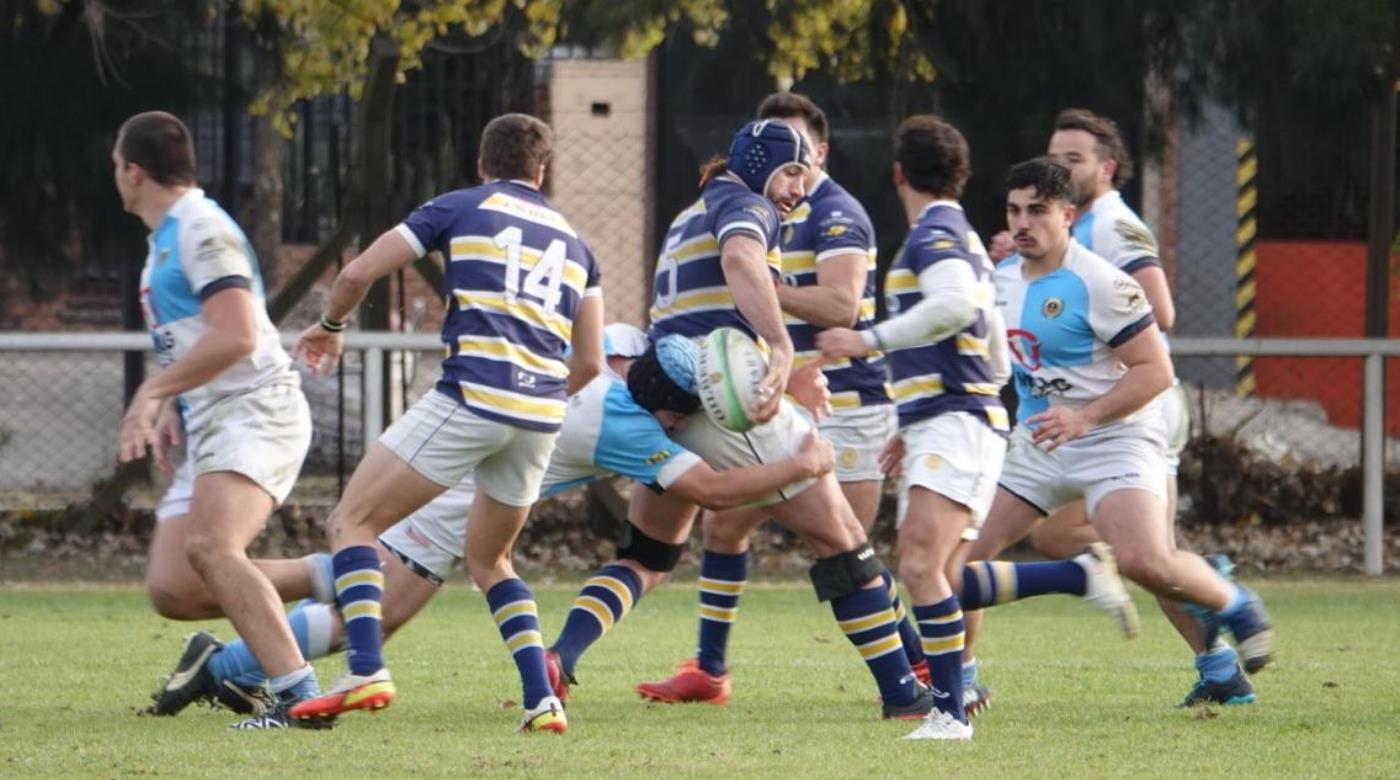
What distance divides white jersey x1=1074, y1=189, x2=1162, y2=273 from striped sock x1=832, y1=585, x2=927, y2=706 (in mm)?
1422

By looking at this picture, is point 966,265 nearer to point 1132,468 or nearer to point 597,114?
point 1132,468

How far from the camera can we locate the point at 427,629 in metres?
10.7

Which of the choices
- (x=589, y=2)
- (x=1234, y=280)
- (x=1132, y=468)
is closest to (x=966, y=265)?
(x=1132, y=468)

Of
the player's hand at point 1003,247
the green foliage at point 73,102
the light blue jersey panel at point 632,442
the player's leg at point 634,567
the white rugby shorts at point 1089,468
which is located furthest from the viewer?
the green foliage at point 73,102

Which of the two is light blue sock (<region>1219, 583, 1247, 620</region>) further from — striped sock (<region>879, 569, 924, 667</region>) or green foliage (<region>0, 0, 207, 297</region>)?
green foliage (<region>0, 0, 207, 297</region>)

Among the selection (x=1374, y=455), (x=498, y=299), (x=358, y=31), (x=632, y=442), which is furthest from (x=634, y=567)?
(x=1374, y=455)

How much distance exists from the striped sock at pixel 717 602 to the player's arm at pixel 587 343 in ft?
3.74

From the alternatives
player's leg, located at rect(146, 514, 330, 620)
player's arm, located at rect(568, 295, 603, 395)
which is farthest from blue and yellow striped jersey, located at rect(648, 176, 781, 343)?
player's leg, located at rect(146, 514, 330, 620)

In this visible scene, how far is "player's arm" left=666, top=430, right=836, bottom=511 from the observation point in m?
7.30

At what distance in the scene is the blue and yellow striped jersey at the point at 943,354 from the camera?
757cm

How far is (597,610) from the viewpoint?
26.0 feet

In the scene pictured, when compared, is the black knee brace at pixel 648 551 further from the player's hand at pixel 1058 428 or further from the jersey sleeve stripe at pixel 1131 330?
the jersey sleeve stripe at pixel 1131 330

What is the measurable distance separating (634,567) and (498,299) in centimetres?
137

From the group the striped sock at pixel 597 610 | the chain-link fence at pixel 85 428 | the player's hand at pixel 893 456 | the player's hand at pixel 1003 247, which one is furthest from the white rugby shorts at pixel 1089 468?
the chain-link fence at pixel 85 428
